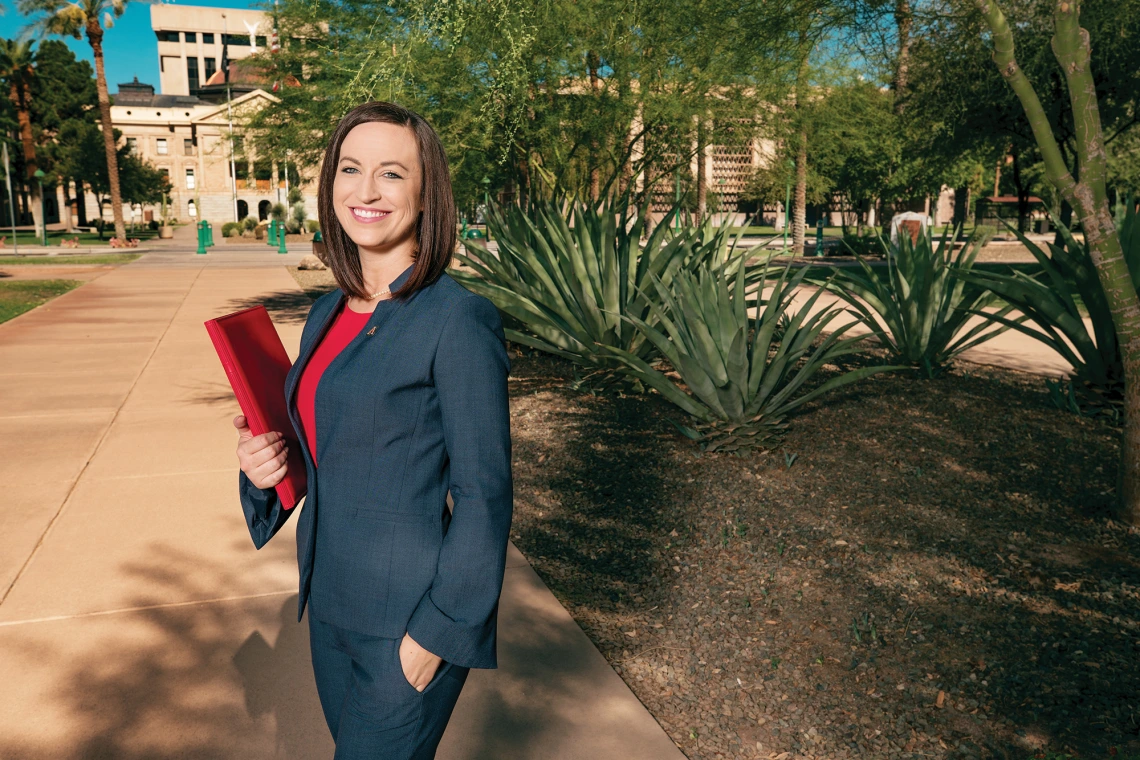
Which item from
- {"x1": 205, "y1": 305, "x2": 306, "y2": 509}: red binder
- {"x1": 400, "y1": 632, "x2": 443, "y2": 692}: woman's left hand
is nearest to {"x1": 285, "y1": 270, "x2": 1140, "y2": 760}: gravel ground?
{"x1": 400, "y1": 632, "x2": 443, "y2": 692}: woman's left hand

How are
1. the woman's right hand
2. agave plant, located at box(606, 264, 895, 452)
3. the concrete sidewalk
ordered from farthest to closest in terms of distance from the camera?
agave plant, located at box(606, 264, 895, 452) → the concrete sidewalk → the woman's right hand

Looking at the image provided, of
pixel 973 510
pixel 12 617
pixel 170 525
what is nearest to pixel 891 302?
pixel 973 510

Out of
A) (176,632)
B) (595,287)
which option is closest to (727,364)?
(595,287)

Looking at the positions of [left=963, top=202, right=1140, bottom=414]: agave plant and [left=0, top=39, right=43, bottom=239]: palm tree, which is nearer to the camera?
[left=963, top=202, right=1140, bottom=414]: agave plant

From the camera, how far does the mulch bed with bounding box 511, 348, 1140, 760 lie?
9.29 ft

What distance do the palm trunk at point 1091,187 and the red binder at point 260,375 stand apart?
387cm

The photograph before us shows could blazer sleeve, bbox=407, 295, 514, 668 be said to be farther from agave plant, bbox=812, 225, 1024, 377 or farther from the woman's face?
agave plant, bbox=812, 225, 1024, 377

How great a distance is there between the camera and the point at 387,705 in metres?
1.61

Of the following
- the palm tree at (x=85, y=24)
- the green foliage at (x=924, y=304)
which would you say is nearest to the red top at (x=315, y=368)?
the green foliage at (x=924, y=304)

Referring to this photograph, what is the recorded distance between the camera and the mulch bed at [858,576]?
2830mm

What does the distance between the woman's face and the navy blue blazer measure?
0.11 m

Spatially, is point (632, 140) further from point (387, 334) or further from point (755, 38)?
point (387, 334)

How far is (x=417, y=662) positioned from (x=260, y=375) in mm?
700

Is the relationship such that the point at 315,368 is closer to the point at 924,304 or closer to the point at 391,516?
the point at 391,516
